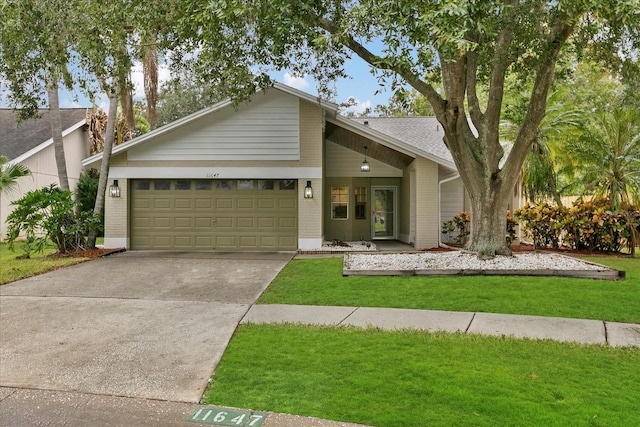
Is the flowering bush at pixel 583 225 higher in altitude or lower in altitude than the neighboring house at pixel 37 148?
lower

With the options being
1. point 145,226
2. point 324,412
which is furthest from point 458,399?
point 145,226

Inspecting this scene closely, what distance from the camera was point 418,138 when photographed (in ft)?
55.8

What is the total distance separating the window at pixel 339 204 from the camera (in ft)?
53.4

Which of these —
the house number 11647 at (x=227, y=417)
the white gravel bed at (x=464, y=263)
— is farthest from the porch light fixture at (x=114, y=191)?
the house number 11647 at (x=227, y=417)

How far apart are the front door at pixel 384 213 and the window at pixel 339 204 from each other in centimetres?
116

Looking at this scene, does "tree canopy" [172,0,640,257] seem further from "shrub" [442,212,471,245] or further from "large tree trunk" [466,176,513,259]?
"shrub" [442,212,471,245]

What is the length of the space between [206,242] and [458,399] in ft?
37.6

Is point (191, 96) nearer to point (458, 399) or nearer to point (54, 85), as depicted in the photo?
point (54, 85)

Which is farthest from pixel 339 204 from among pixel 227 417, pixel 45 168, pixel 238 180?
pixel 227 417

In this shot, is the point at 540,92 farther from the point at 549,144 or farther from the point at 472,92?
the point at 549,144

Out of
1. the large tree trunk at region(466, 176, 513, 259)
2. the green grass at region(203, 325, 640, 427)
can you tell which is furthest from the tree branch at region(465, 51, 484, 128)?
the green grass at region(203, 325, 640, 427)

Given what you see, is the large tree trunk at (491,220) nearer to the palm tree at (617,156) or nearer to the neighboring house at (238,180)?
the neighboring house at (238,180)

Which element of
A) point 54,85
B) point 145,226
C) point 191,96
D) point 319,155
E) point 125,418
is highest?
point 191,96

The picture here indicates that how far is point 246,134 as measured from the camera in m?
13.7
